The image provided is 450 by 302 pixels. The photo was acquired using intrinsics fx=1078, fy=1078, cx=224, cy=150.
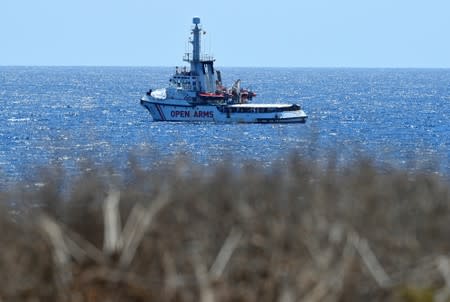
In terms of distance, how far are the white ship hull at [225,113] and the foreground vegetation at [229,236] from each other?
8073 cm

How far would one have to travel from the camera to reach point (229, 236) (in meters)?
11.1

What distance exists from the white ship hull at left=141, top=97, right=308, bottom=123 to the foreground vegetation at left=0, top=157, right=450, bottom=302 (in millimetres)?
80726

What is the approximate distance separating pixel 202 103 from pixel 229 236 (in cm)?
8271

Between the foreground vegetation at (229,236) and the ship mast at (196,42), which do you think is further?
the ship mast at (196,42)

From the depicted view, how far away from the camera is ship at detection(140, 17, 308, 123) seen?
3647 inches

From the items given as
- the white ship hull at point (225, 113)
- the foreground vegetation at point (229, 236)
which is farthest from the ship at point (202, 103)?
the foreground vegetation at point (229, 236)

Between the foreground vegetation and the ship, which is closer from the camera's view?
the foreground vegetation

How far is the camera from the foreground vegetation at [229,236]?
9.98m

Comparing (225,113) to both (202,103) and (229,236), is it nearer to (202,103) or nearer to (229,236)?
(202,103)

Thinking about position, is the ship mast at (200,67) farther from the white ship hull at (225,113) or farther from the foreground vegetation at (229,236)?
the foreground vegetation at (229,236)

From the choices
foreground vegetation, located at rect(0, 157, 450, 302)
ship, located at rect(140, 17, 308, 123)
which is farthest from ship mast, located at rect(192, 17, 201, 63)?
foreground vegetation, located at rect(0, 157, 450, 302)

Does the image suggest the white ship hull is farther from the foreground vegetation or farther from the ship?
the foreground vegetation

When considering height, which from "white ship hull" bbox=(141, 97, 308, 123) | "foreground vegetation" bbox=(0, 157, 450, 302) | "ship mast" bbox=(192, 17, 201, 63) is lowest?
"white ship hull" bbox=(141, 97, 308, 123)

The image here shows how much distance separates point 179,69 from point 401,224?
288ft
